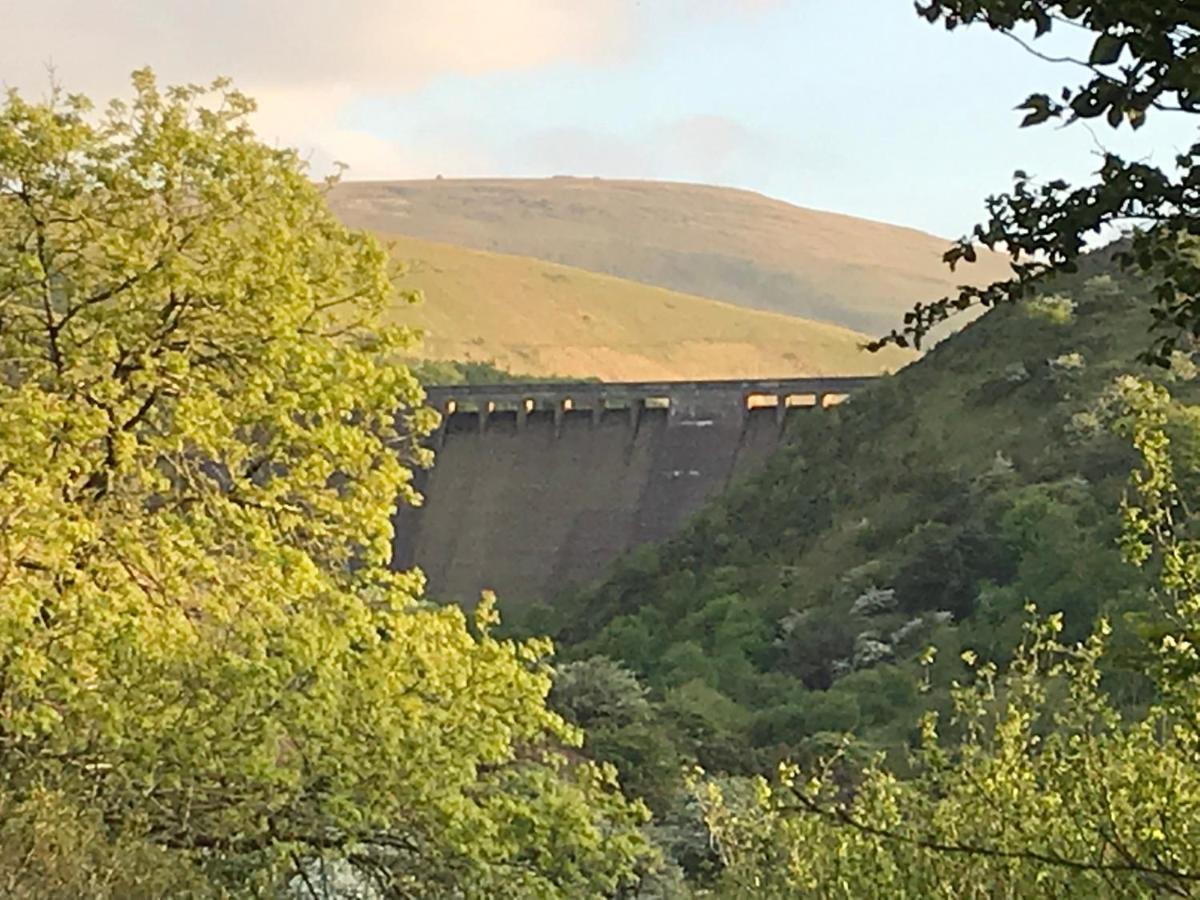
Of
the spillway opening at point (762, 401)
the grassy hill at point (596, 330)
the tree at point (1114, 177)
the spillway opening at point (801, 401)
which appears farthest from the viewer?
the grassy hill at point (596, 330)

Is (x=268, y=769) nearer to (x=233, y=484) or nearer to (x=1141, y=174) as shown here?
(x=233, y=484)

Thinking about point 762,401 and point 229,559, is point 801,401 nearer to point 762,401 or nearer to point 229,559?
point 762,401

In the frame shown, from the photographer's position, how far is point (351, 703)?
12.2m

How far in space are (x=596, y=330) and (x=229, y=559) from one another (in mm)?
117200

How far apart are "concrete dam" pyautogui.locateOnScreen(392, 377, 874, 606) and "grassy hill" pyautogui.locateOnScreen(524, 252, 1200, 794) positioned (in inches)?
151

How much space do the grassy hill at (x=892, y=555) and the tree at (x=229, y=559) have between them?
14678 millimetres

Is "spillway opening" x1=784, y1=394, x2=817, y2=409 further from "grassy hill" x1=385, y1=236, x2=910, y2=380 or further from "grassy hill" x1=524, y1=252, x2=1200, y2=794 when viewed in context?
"grassy hill" x1=385, y1=236, x2=910, y2=380

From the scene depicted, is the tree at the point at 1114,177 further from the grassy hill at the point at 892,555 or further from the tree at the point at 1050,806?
the grassy hill at the point at 892,555

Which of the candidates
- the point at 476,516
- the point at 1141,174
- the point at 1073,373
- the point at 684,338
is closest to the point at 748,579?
the point at 1073,373

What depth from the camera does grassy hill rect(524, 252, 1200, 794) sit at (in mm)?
35500

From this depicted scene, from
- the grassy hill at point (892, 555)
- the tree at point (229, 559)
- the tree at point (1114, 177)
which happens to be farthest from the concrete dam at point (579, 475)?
the tree at point (1114, 177)

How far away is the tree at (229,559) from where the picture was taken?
1146 centimetres

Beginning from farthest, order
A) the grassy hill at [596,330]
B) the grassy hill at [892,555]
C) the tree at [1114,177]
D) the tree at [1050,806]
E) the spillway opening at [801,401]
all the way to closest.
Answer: the grassy hill at [596,330] < the spillway opening at [801,401] < the grassy hill at [892,555] < the tree at [1050,806] < the tree at [1114,177]

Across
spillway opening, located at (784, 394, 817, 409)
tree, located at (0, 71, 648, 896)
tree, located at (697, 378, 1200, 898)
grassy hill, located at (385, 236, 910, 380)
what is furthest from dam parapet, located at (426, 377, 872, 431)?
tree, located at (697, 378, 1200, 898)
